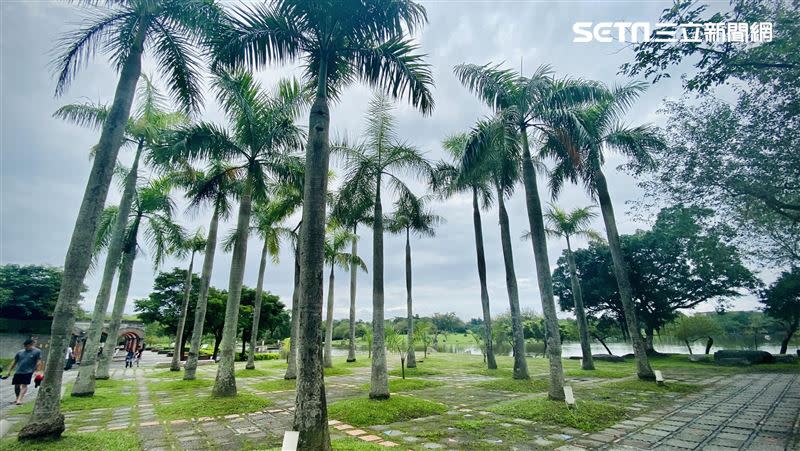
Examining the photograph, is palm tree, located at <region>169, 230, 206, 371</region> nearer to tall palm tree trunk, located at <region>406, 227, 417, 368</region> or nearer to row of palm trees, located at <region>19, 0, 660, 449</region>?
row of palm trees, located at <region>19, 0, 660, 449</region>

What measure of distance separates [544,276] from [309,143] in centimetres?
735

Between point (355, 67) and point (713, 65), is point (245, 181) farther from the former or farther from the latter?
point (713, 65)

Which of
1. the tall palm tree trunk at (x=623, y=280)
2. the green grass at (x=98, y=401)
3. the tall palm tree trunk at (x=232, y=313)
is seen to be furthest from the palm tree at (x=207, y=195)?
the tall palm tree trunk at (x=623, y=280)

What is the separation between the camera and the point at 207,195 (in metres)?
12.4

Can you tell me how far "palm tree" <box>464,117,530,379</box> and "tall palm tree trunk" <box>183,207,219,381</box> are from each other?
1162 centimetres

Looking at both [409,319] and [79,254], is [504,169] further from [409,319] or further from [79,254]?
[79,254]

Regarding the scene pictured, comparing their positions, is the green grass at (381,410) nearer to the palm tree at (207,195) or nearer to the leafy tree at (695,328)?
the palm tree at (207,195)

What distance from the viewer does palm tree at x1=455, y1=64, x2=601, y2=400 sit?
959 cm

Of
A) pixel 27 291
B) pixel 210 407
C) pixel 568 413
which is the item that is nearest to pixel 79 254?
pixel 210 407

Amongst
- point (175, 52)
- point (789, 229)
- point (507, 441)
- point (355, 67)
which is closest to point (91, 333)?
point (175, 52)

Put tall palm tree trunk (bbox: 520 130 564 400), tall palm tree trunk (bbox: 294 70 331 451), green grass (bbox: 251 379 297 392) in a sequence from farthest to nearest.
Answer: green grass (bbox: 251 379 297 392) → tall palm tree trunk (bbox: 520 130 564 400) → tall palm tree trunk (bbox: 294 70 331 451)

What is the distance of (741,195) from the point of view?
1038cm

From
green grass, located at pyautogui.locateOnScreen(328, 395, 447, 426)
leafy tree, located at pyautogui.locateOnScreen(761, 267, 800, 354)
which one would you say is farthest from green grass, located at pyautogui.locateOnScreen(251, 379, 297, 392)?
leafy tree, located at pyautogui.locateOnScreen(761, 267, 800, 354)

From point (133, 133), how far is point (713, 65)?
17.9 m
